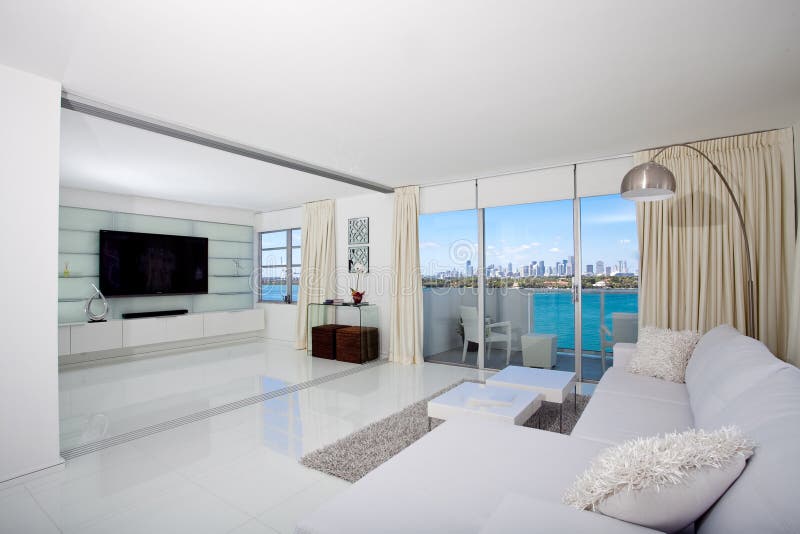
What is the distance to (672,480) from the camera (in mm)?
1115

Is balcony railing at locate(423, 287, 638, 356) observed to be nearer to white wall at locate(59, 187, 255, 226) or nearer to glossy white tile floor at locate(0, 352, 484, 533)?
glossy white tile floor at locate(0, 352, 484, 533)

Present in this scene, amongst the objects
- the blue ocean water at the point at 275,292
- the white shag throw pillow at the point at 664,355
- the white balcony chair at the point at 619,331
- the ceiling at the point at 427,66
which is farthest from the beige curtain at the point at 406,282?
the white shag throw pillow at the point at 664,355

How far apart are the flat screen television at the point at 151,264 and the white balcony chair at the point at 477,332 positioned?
489 cm

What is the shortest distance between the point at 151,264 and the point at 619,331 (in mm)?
7014

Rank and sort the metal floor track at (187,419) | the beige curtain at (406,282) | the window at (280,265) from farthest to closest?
the window at (280,265)
the beige curtain at (406,282)
the metal floor track at (187,419)

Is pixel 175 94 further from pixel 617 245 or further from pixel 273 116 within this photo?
pixel 617 245

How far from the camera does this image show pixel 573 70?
2.59m

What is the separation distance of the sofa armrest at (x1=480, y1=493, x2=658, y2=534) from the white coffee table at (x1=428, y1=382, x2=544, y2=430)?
1221mm

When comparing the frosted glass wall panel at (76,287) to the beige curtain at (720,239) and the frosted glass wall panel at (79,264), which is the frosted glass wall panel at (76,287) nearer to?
the frosted glass wall panel at (79,264)

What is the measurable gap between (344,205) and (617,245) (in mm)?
4164

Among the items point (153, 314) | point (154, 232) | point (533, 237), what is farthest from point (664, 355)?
point (154, 232)

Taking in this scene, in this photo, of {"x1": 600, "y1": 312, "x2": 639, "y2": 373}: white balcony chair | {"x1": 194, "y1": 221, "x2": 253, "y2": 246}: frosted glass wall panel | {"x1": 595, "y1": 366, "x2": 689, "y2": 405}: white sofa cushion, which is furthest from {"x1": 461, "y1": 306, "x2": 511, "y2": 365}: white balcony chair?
{"x1": 194, "y1": 221, "x2": 253, "y2": 246}: frosted glass wall panel

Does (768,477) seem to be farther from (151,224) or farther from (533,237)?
(151,224)

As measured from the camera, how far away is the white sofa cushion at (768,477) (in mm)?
894
